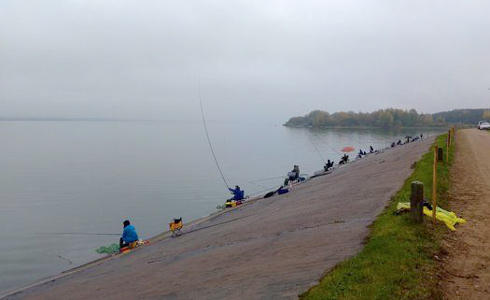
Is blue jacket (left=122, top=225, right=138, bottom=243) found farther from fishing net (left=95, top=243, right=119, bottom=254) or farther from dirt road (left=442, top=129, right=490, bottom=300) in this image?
dirt road (left=442, top=129, right=490, bottom=300)

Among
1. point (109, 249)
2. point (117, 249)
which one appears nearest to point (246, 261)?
point (117, 249)

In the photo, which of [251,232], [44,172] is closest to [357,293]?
[251,232]

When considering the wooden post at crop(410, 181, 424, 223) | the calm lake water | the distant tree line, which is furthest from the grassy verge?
the distant tree line

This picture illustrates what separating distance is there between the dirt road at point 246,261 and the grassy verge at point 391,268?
536mm

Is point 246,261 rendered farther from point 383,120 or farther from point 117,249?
point 383,120

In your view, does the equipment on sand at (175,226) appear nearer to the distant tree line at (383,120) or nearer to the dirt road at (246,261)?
the dirt road at (246,261)

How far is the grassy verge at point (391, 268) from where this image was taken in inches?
223

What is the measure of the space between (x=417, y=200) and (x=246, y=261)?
4190 mm

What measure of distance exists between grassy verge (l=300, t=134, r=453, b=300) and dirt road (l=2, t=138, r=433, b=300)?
0.54 meters

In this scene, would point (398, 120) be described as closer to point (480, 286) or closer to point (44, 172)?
point (44, 172)

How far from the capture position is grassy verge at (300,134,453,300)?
18.6ft

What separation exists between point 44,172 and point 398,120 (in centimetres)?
16838

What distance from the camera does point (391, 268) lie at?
20.6ft

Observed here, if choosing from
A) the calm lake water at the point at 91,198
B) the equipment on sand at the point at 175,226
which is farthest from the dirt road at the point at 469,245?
the calm lake water at the point at 91,198
